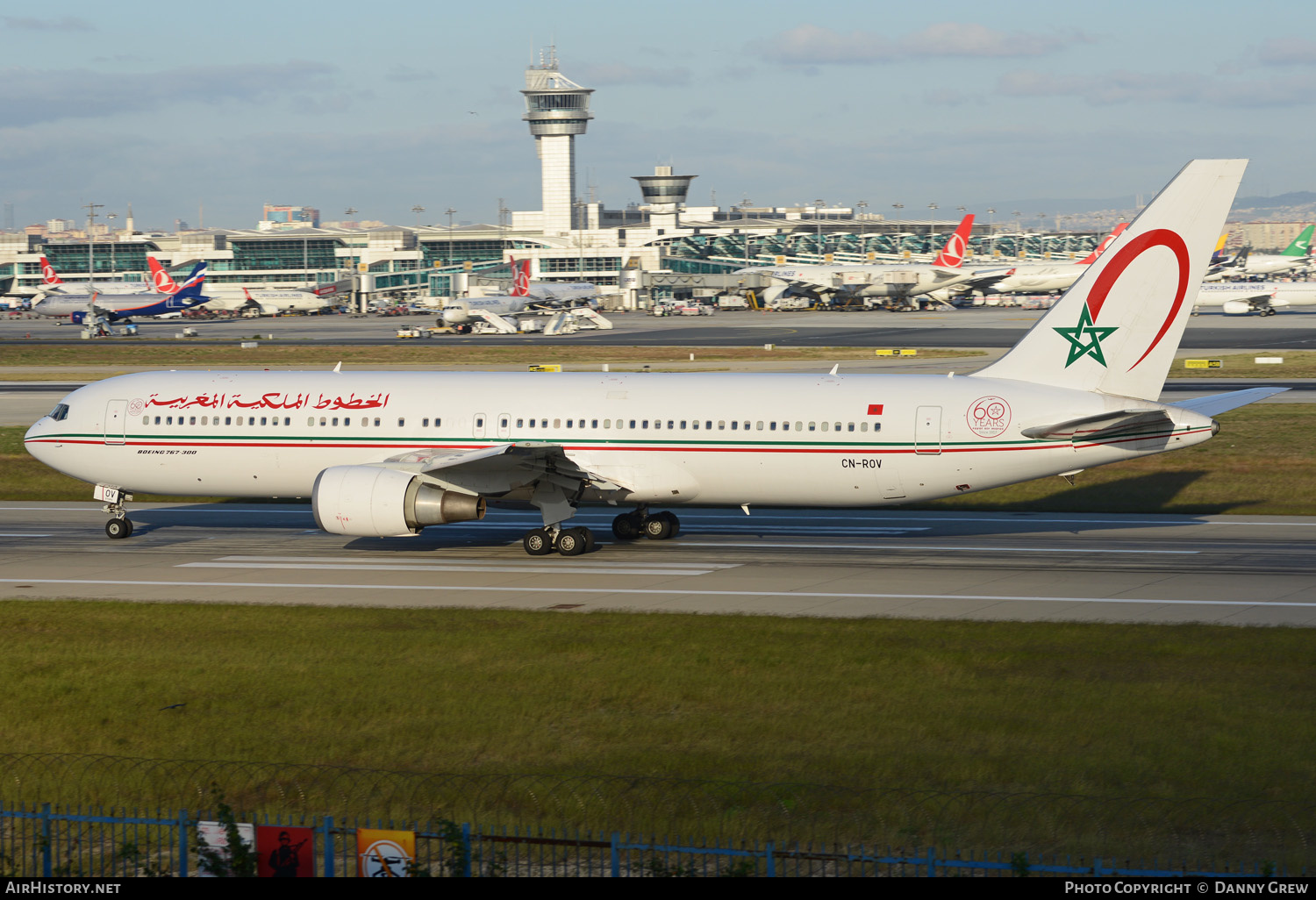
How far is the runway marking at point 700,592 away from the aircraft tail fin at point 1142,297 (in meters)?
5.95

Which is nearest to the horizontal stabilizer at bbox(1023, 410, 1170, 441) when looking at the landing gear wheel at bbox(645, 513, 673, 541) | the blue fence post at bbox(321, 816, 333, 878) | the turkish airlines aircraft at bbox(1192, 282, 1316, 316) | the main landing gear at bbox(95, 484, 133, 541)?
the landing gear wheel at bbox(645, 513, 673, 541)

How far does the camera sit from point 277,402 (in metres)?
34.8

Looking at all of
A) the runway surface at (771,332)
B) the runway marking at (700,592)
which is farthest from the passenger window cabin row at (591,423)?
the runway surface at (771,332)

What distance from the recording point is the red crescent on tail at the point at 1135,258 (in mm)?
30406

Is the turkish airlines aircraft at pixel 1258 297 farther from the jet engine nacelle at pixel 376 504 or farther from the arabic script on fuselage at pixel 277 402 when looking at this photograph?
the jet engine nacelle at pixel 376 504

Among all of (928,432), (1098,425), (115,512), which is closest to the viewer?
(1098,425)

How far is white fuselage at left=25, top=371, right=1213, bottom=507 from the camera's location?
103ft

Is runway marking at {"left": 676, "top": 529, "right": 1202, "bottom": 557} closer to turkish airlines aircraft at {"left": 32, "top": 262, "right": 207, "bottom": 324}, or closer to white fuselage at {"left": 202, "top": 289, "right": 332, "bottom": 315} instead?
turkish airlines aircraft at {"left": 32, "top": 262, "right": 207, "bottom": 324}

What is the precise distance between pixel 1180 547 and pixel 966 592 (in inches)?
344

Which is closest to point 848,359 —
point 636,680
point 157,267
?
point 636,680

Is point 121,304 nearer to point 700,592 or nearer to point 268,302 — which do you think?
point 268,302

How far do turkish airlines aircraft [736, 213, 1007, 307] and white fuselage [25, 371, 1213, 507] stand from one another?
137263 mm

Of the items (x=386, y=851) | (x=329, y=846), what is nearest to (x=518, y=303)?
(x=329, y=846)

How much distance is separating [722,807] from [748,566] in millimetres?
17010
